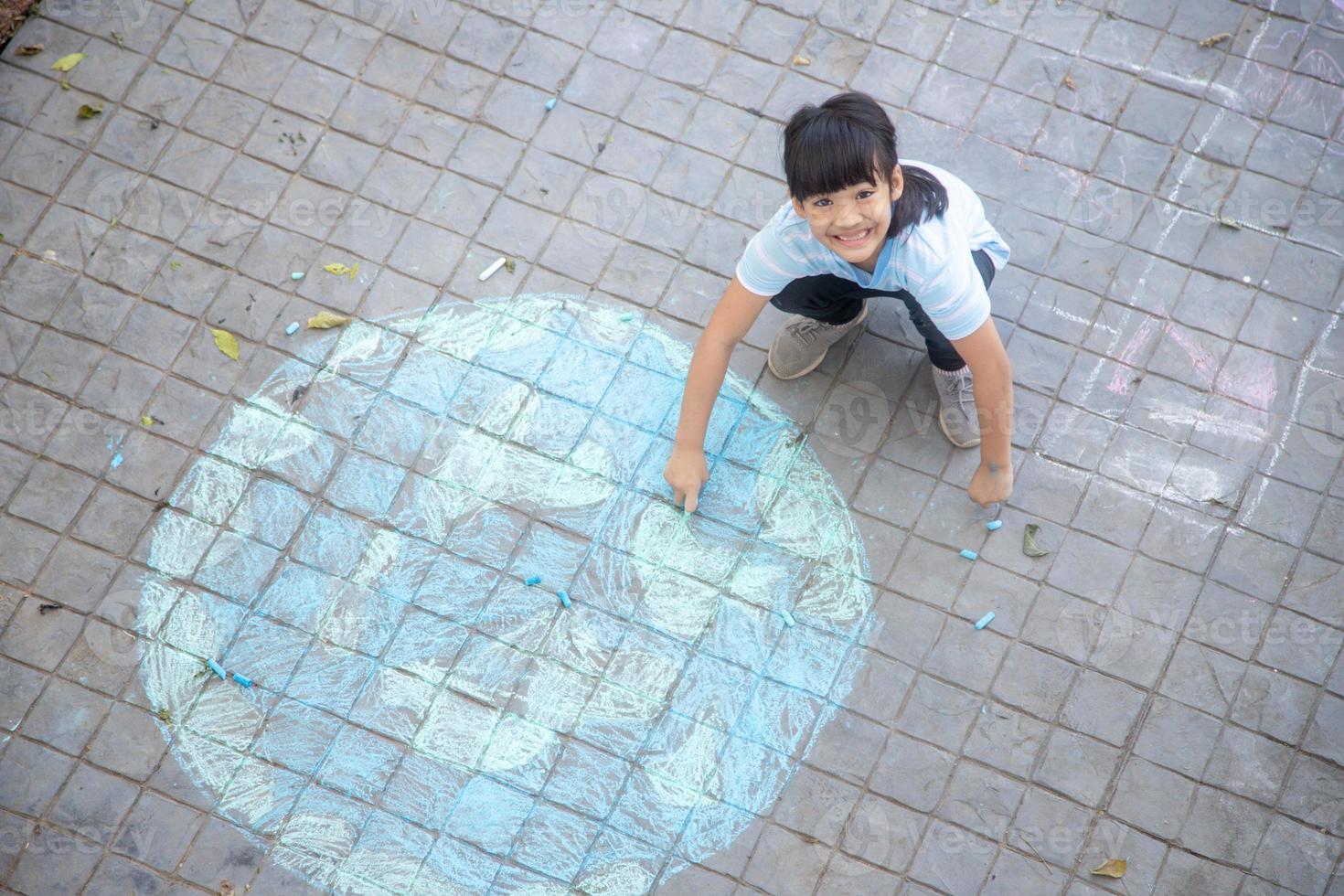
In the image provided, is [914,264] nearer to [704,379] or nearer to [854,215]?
[854,215]

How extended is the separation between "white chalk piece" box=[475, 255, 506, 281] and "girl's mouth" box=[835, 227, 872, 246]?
5.31ft

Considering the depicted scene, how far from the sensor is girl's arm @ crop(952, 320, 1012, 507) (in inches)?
121

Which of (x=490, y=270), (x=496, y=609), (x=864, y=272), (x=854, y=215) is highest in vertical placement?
(x=854, y=215)

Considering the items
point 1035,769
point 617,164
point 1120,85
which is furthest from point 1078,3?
point 1035,769

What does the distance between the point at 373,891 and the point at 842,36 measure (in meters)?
3.63

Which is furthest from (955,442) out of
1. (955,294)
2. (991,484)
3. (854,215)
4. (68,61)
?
(68,61)

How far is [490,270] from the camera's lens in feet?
13.1

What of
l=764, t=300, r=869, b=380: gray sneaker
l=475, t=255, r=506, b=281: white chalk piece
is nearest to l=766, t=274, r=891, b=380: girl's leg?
l=764, t=300, r=869, b=380: gray sneaker

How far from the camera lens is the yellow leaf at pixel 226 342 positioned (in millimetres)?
3906

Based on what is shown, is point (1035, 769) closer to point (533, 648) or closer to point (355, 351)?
point (533, 648)

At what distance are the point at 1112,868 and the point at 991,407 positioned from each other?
1.57 metres

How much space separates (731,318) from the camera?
310 centimetres

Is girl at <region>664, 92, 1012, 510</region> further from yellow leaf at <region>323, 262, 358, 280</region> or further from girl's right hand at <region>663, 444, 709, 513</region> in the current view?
yellow leaf at <region>323, 262, 358, 280</region>

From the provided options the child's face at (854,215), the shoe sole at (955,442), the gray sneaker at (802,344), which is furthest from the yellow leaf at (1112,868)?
the child's face at (854,215)
